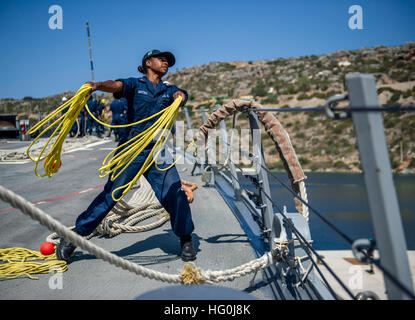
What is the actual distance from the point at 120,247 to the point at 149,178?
0.68 meters

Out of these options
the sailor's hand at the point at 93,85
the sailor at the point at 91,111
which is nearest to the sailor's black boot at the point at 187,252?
the sailor's hand at the point at 93,85

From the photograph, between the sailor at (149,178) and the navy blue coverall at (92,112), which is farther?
the navy blue coverall at (92,112)

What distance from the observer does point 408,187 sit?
17.2 metres

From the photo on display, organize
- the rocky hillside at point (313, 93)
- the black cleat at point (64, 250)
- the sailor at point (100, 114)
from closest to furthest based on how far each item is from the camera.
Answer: the black cleat at point (64, 250) < the sailor at point (100, 114) < the rocky hillside at point (313, 93)

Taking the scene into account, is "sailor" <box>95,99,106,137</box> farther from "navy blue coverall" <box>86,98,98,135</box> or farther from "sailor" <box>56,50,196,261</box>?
"sailor" <box>56,50,196,261</box>

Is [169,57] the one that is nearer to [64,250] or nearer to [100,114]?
[64,250]

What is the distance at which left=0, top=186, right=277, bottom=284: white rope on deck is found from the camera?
1361 millimetres

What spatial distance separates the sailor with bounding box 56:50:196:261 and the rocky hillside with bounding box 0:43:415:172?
8.64m

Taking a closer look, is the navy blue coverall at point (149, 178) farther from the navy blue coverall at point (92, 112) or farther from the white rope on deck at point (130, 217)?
the navy blue coverall at point (92, 112)

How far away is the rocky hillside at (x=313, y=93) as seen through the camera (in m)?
25.4

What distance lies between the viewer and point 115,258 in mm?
1624

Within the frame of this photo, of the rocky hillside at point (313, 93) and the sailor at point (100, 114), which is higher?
the rocky hillside at point (313, 93)

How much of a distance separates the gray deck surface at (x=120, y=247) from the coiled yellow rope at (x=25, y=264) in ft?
0.19
